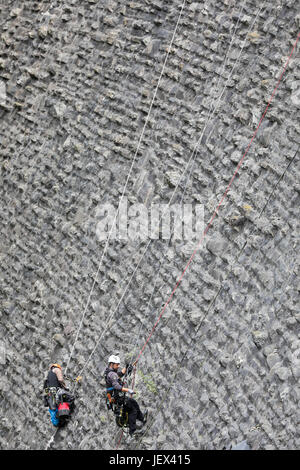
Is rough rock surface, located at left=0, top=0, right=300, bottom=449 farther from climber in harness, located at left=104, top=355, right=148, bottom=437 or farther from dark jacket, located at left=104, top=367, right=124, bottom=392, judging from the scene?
dark jacket, located at left=104, top=367, right=124, bottom=392

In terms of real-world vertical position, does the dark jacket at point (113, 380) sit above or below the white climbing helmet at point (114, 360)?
below

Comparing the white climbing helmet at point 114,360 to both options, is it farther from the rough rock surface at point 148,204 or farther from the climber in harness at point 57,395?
the climber in harness at point 57,395

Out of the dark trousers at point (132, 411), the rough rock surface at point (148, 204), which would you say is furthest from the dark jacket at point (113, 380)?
the rough rock surface at point (148, 204)

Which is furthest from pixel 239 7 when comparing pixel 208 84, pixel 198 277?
pixel 198 277

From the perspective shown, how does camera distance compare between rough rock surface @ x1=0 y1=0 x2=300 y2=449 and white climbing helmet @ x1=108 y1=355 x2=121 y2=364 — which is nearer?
rough rock surface @ x1=0 y1=0 x2=300 y2=449

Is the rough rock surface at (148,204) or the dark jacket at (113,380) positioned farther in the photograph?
the dark jacket at (113,380)

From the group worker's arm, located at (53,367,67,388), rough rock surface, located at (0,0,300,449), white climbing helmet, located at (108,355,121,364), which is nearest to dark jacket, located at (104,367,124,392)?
white climbing helmet, located at (108,355,121,364)
